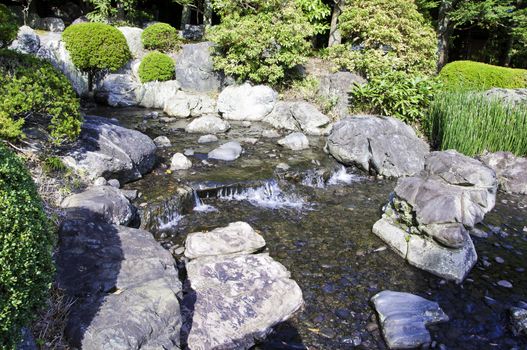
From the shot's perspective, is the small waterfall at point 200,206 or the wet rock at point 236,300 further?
the small waterfall at point 200,206

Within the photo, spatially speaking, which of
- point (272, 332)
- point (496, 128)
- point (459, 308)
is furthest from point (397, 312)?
point (496, 128)

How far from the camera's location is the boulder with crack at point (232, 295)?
4.33m

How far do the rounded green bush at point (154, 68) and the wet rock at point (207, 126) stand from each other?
14.1 ft

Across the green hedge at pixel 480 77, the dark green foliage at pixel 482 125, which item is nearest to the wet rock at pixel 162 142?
the dark green foliage at pixel 482 125

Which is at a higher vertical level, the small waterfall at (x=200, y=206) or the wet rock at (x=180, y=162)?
the wet rock at (x=180, y=162)

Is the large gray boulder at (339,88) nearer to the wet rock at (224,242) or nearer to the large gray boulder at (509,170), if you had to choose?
the large gray boulder at (509,170)

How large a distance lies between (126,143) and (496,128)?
9387 mm

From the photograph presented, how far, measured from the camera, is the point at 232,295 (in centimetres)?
485

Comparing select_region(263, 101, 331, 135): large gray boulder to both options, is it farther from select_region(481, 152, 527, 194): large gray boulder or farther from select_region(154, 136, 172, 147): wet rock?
select_region(481, 152, 527, 194): large gray boulder

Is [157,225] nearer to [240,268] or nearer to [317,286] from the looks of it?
[240,268]

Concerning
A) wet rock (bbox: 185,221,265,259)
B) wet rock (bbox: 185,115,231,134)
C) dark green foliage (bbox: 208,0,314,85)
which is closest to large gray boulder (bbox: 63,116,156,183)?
wet rock (bbox: 185,221,265,259)

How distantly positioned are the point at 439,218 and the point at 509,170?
16.8 ft

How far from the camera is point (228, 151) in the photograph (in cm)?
978

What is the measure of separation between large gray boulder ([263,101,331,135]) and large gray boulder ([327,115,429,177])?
64.3 inches
